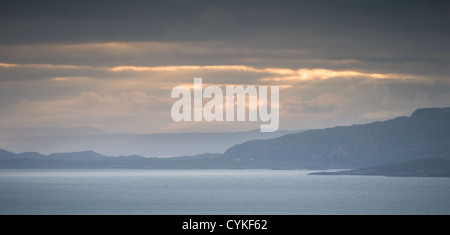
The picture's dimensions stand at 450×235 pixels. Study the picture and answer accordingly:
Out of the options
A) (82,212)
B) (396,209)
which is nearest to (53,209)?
(82,212)
